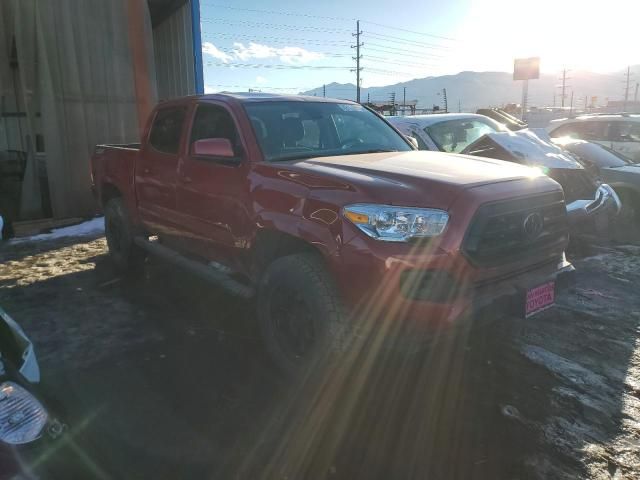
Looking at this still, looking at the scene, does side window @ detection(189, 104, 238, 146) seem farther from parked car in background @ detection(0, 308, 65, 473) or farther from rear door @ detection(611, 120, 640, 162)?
rear door @ detection(611, 120, 640, 162)

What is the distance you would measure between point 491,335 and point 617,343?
3.06 feet

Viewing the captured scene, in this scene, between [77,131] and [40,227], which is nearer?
[40,227]

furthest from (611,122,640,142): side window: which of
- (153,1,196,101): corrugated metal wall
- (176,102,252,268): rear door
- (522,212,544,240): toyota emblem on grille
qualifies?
(176,102,252,268): rear door

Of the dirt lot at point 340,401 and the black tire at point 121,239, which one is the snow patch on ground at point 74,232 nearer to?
the black tire at point 121,239

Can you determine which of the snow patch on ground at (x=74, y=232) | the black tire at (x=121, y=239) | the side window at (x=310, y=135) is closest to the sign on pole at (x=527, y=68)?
the snow patch on ground at (x=74, y=232)

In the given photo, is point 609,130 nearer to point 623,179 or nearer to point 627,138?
point 627,138

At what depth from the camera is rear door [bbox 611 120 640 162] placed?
9.86 meters

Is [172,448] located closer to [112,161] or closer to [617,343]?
[617,343]

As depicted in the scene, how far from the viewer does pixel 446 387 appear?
3254 millimetres

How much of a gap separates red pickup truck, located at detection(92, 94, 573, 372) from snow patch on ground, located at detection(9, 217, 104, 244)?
4.13 metres

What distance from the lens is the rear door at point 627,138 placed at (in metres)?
9.86

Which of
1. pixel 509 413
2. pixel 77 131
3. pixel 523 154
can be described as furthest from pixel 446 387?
pixel 77 131

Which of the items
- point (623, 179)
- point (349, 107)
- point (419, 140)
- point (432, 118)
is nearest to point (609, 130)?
point (623, 179)

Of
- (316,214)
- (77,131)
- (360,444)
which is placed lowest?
(360,444)
